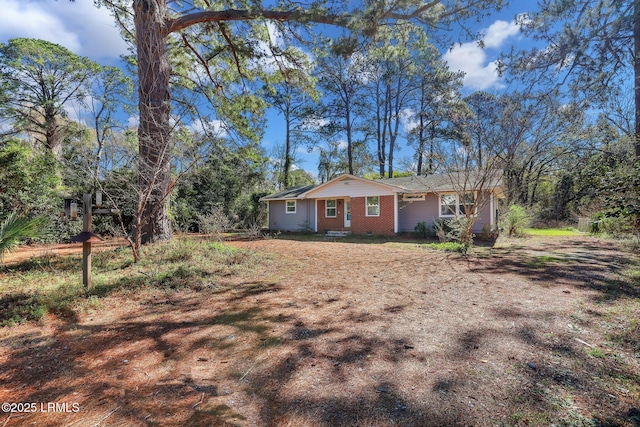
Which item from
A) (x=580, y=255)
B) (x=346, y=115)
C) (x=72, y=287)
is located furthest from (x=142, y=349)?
(x=346, y=115)

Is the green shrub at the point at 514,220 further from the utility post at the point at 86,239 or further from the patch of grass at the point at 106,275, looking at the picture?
the utility post at the point at 86,239

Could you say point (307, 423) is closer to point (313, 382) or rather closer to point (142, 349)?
point (313, 382)

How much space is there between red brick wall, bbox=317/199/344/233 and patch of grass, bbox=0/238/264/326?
10611 mm

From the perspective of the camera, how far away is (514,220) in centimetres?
1462

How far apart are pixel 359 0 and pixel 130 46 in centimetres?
891

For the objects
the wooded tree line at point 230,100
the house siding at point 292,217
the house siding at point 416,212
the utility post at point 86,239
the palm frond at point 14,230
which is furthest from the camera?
the house siding at point 292,217

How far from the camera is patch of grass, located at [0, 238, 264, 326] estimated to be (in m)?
4.20

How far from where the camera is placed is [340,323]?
12.0 ft

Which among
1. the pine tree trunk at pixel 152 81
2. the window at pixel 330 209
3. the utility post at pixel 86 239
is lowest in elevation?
the utility post at pixel 86 239

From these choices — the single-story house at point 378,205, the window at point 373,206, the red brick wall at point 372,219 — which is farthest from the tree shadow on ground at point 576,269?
the window at point 373,206

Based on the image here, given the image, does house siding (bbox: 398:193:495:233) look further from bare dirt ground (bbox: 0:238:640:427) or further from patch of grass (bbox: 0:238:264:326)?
patch of grass (bbox: 0:238:264:326)

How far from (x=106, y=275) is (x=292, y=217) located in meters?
14.9

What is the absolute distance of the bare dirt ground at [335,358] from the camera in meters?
2.05

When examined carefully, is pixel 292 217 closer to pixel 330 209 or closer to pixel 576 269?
pixel 330 209
